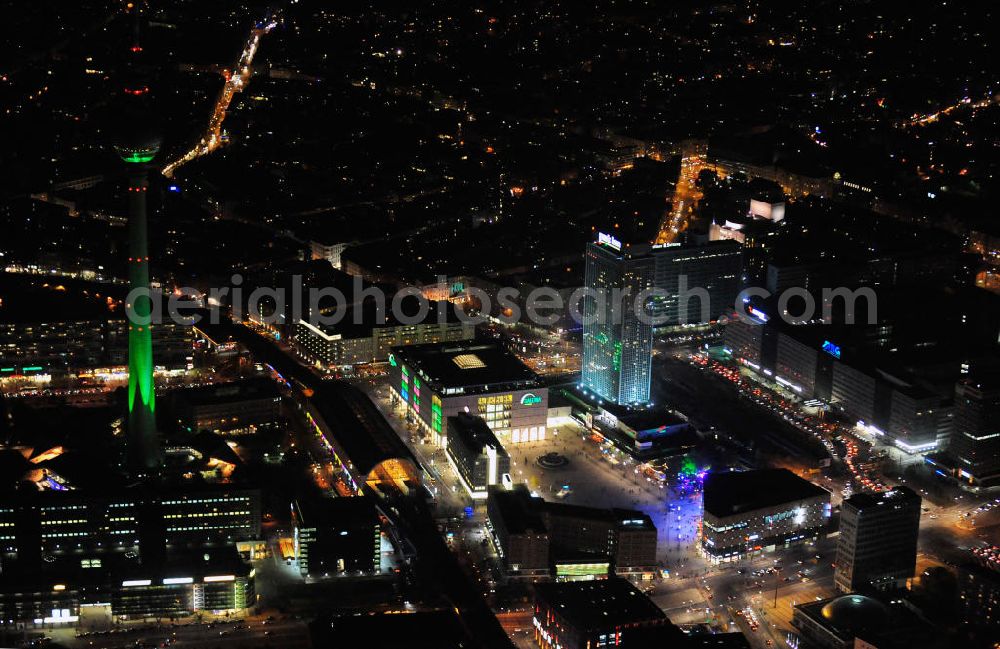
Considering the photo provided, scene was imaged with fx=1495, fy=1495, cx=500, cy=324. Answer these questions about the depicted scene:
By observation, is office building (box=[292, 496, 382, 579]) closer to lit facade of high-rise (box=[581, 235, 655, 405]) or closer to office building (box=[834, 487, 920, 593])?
office building (box=[834, 487, 920, 593])

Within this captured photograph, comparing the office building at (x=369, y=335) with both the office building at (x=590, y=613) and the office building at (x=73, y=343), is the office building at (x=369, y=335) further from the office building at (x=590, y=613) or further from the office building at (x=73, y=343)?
the office building at (x=590, y=613)

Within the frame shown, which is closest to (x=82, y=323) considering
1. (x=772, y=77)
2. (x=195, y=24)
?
(x=195, y=24)

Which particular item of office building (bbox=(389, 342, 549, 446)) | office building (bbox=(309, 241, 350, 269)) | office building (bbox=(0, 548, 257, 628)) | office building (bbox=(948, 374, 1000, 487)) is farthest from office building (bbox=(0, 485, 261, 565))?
office building (bbox=(309, 241, 350, 269))

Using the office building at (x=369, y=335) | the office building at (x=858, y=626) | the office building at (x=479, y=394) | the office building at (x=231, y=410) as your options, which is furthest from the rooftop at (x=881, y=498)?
the office building at (x=231, y=410)

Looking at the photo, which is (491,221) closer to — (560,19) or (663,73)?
(663,73)

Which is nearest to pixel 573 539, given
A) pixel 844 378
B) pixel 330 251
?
pixel 844 378

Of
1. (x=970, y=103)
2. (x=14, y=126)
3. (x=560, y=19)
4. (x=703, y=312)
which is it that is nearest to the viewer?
(x=703, y=312)

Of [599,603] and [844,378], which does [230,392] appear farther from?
[844,378]
